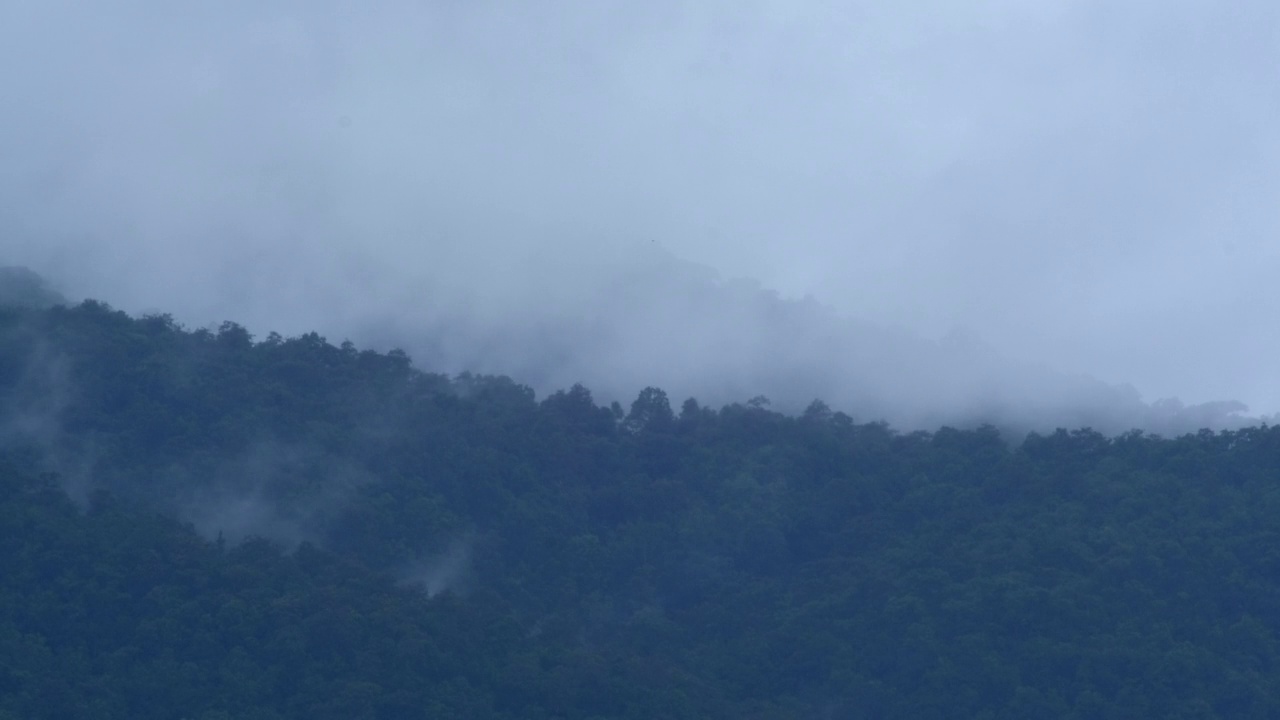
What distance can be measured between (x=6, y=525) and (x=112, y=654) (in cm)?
323

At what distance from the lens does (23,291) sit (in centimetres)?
3900

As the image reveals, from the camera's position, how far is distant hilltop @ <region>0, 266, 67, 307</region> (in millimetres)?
38469

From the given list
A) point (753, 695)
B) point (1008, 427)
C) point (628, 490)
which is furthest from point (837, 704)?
point (1008, 427)

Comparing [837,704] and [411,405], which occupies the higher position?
[411,405]

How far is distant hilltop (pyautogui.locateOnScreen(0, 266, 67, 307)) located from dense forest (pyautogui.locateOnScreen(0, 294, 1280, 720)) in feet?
2.77

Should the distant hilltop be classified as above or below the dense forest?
above

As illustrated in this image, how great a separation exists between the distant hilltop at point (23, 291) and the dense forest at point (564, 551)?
0.84 m

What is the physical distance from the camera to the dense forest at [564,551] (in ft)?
99.1

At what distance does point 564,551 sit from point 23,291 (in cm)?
1216

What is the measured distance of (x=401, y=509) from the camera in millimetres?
35188

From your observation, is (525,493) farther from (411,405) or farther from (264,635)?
(264,635)

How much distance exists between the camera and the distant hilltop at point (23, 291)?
38469mm

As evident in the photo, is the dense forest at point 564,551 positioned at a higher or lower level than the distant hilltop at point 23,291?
lower

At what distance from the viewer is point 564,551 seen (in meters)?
35.1
